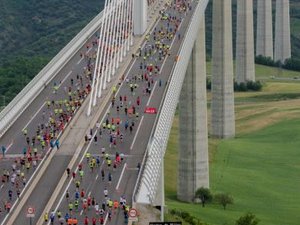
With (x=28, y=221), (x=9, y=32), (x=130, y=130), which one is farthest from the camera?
(x=9, y=32)

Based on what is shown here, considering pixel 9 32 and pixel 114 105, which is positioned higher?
pixel 9 32

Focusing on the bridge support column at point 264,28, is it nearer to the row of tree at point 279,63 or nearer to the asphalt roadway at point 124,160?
the row of tree at point 279,63

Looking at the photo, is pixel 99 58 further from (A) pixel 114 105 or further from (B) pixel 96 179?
(B) pixel 96 179

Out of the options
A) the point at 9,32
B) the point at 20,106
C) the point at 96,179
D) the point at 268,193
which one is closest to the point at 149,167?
the point at 96,179

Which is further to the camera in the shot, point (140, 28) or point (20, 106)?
point (140, 28)

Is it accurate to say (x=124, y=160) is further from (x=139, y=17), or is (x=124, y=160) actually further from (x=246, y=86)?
(x=246, y=86)

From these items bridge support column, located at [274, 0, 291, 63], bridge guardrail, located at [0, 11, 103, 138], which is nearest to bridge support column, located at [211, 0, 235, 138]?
bridge guardrail, located at [0, 11, 103, 138]
